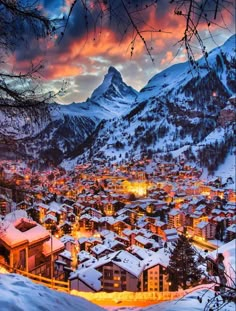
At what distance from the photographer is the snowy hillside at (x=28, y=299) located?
261 centimetres

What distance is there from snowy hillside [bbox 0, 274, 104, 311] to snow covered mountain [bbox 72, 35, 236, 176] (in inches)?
3509

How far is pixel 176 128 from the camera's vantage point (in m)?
134

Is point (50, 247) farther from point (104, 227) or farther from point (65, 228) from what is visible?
point (104, 227)

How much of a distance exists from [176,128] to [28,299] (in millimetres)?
134445

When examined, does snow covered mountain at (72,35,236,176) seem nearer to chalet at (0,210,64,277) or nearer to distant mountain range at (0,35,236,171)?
distant mountain range at (0,35,236,171)

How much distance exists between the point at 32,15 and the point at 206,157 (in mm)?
93145

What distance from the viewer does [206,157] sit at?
9238 cm

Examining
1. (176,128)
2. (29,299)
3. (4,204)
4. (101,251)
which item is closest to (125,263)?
(101,251)

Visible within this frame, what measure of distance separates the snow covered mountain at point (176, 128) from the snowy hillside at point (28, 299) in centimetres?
8914

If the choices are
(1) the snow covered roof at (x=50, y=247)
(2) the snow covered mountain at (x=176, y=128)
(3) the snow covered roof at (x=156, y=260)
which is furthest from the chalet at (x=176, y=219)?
(2) the snow covered mountain at (x=176, y=128)

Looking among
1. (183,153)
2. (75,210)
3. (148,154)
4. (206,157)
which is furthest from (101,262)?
(148,154)

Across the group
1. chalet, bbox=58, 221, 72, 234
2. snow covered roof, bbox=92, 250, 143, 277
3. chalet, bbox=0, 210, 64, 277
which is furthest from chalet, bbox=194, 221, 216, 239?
chalet, bbox=0, 210, 64, 277

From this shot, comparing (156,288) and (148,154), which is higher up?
(148,154)

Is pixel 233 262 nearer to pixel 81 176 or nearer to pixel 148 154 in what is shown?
pixel 81 176
